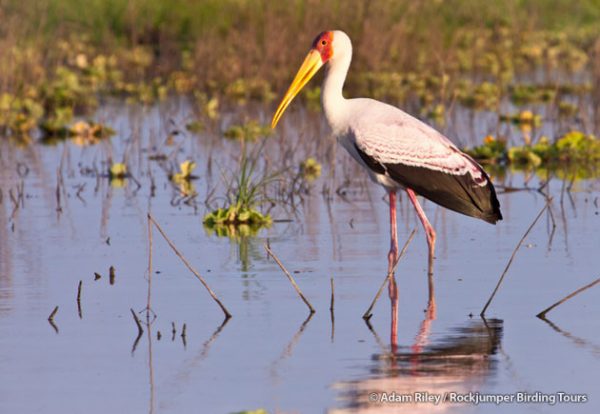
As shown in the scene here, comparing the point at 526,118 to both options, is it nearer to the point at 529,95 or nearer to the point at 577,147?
the point at 529,95

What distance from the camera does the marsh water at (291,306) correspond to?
5.70 meters

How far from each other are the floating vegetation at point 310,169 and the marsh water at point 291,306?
0.38ft

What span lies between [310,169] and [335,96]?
11.5 ft

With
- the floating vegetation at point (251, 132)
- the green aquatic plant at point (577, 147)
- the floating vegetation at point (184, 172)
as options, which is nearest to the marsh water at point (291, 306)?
the floating vegetation at point (184, 172)

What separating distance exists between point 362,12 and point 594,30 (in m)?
6.96

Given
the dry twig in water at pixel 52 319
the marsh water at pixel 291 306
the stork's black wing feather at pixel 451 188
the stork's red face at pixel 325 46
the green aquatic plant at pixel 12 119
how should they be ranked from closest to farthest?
the marsh water at pixel 291 306 < the dry twig in water at pixel 52 319 < the stork's black wing feather at pixel 451 188 < the stork's red face at pixel 325 46 < the green aquatic plant at pixel 12 119

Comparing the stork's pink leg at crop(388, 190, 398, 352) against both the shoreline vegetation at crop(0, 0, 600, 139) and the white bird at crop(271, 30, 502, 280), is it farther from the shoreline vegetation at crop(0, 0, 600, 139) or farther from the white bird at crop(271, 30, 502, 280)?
the shoreline vegetation at crop(0, 0, 600, 139)

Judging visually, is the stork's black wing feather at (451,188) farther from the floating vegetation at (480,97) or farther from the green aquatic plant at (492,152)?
the floating vegetation at (480,97)

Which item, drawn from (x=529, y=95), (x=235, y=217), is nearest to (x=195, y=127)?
(x=529, y=95)

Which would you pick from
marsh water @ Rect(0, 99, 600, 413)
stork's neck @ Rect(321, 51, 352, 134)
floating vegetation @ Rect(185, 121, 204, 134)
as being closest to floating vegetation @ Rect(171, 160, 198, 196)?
marsh water @ Rect(0, 99, 600, 413)

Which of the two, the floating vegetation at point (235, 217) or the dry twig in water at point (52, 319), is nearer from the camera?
the dry twig in water at point (52, 319)

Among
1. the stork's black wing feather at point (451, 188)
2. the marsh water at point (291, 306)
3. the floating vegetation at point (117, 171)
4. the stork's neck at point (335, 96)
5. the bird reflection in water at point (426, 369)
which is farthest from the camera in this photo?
the floating vegetation at point (117, 171)

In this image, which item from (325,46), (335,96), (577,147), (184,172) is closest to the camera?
(335,96)

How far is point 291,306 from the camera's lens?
286 inches
